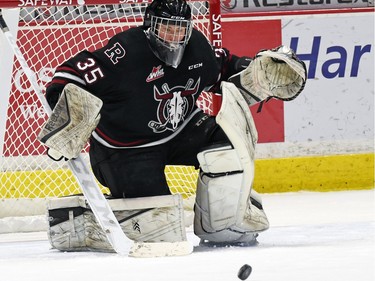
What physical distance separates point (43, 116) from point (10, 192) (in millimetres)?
416

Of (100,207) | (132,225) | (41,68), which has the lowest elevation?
(41,68)

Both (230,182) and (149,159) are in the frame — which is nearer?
(230,182)

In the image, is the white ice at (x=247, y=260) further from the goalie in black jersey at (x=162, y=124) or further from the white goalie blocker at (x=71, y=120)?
the white goalie blocker at (x=71, y=120)

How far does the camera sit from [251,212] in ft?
12.7

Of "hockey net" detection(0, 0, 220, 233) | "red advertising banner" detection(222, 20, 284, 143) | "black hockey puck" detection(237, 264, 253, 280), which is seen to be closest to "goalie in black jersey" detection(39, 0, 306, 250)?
"black hockey puck" detection(237, 264, 253, 280)

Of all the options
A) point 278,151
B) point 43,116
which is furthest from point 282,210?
point 43,116

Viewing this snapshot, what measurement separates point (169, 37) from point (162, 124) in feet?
1.04

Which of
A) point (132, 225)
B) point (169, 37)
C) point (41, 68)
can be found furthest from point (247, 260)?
point (41, 68)

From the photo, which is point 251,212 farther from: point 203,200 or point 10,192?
point 10,192

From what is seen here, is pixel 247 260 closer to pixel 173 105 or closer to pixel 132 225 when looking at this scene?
pixel 132 225

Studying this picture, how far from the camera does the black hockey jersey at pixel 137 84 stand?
367cm

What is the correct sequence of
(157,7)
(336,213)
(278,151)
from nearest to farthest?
(157,7) < (336,213) < (278,151)

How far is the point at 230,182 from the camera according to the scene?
3689mm

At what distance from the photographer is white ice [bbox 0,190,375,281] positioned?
2.96 metres
